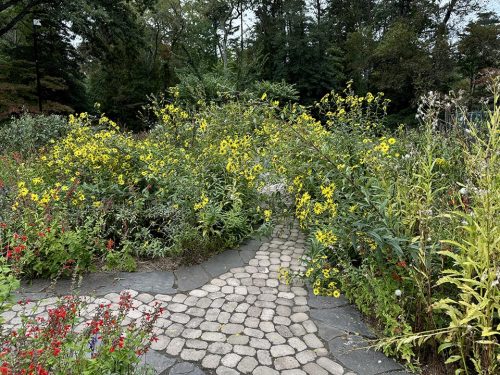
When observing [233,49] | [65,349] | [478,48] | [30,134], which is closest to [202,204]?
[65,349]

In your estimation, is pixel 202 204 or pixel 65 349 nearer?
pixel 65 349

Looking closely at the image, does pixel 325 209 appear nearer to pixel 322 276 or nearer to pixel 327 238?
pixel 327 238

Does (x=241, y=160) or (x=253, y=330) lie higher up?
(x=241, y=160)

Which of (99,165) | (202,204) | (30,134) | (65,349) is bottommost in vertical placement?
(65,349)

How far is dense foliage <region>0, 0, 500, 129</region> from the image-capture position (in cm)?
1138

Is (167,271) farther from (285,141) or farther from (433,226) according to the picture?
(285,141)

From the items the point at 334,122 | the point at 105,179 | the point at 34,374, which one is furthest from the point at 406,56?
the point at 34,374

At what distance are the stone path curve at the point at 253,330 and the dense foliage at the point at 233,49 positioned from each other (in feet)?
29.6

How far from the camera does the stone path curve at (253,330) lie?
179 cm

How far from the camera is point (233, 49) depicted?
16.7 meters

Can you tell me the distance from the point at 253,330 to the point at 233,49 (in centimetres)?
1640

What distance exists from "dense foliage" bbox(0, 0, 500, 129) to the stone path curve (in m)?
9.01

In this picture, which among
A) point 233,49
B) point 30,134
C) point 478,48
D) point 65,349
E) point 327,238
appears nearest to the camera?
point 65,349

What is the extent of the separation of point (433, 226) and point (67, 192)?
9.04 feet
